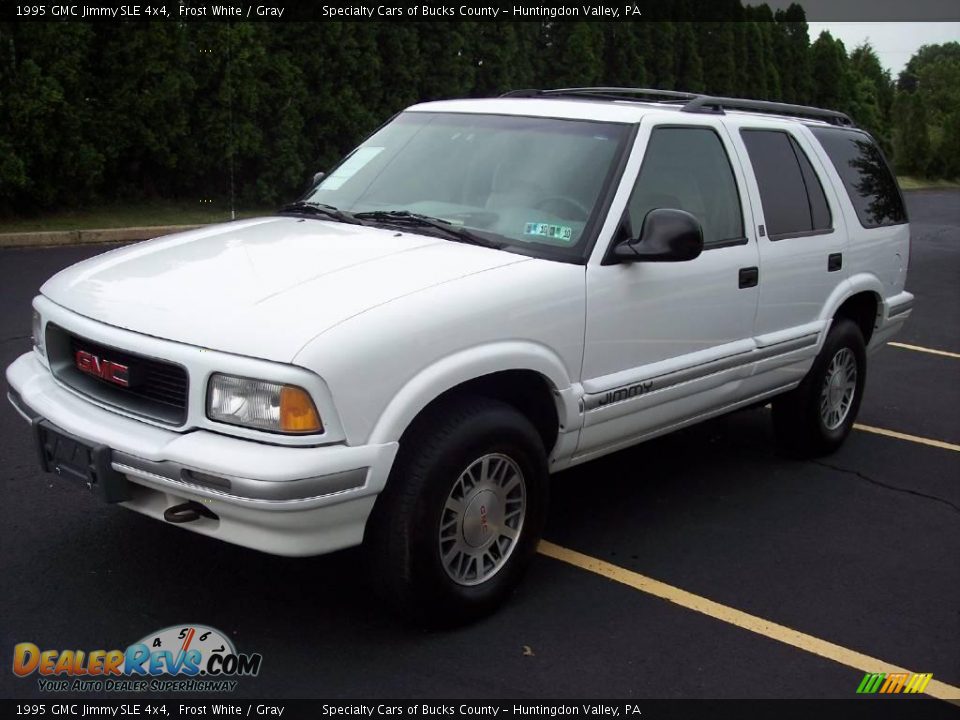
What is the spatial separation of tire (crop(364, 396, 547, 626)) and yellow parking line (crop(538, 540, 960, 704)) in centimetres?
52

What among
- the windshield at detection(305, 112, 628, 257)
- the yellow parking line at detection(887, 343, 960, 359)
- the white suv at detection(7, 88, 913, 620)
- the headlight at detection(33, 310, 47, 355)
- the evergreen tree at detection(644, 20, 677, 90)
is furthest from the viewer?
the evergreen tree at detection(644, 20, 677, 90)

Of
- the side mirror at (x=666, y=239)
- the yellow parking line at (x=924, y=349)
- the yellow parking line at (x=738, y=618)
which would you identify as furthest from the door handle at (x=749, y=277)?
the yellow parking line at (x=924, y=349)

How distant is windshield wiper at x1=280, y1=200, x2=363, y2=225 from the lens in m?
4.65

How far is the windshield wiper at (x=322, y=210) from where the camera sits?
4648 mm

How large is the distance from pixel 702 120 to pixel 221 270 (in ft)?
8.09

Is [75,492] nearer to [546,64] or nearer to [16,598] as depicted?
[16,598]

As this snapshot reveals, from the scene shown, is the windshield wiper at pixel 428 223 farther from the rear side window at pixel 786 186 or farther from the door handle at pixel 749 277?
the rear side window at pixel 786 186

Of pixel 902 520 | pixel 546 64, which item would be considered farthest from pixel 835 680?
pixel 546 64

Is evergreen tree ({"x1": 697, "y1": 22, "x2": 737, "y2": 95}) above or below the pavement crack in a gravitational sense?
above

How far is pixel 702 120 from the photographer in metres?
5.04

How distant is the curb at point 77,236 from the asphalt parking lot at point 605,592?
6643 millimetres

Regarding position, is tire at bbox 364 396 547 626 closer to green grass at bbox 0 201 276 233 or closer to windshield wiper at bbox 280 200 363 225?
windshield wiper at bbox 280 200 363 225

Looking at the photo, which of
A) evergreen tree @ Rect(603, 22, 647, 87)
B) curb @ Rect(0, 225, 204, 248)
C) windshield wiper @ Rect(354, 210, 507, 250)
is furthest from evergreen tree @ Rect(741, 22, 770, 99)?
windshield wiper @ Rect(354, 210, 507, 250)

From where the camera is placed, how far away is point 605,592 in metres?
4.29
